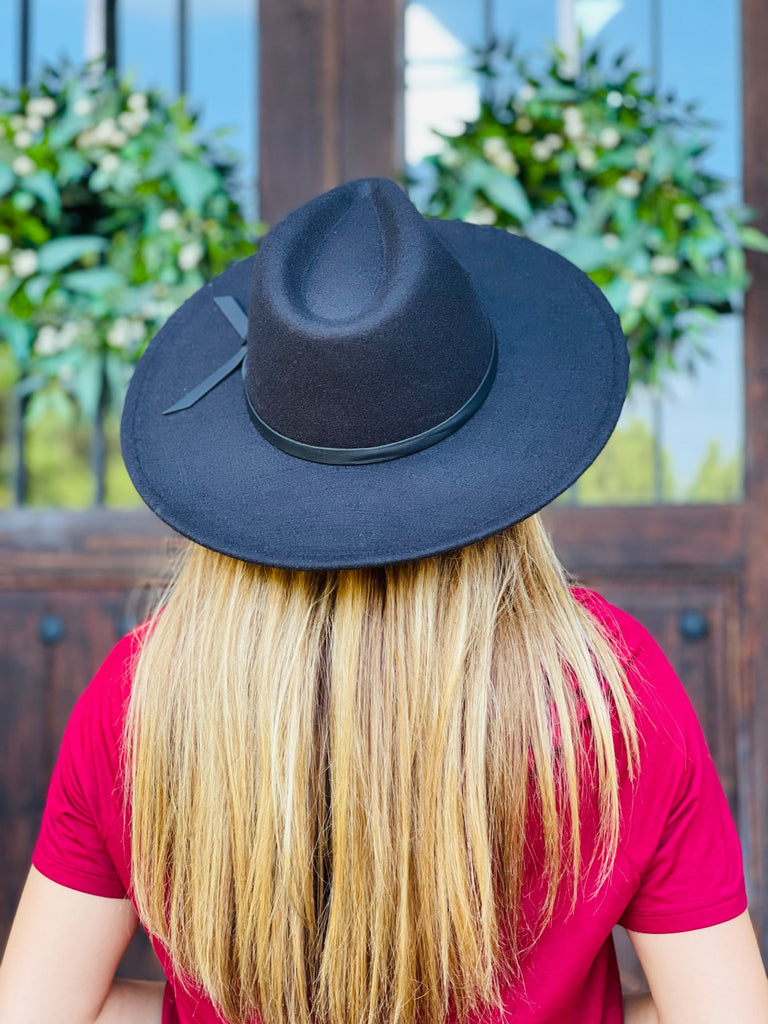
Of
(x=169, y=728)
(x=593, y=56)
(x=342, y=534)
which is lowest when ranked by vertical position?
(x=169, y=728)

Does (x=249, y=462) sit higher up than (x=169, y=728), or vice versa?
(x=249, y=462)

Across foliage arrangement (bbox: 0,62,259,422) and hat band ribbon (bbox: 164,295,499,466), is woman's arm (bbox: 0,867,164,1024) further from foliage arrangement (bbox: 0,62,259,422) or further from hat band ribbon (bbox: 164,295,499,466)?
foliage arrangement (bbox: 0,62,259,422)

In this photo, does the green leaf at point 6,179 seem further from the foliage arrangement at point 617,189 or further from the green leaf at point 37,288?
the foliage arrangement at point 617,189

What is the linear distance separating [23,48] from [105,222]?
49cm

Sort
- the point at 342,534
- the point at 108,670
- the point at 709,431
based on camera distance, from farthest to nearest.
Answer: the point at 709,431
the point at 108,670
the point at 342,534

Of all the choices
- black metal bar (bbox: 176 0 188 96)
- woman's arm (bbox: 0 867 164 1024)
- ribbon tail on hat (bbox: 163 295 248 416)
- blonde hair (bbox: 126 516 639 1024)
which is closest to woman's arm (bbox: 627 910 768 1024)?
blonde hair (bbox: 126 516 639 1024)

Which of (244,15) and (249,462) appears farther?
(244,15)

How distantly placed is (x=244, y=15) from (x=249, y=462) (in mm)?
1702

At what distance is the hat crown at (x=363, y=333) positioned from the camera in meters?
0.70

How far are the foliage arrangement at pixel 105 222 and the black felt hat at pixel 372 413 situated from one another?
115 centimetres

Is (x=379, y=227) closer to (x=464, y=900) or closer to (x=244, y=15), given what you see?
(x=464, y=900)

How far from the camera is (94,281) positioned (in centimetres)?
192

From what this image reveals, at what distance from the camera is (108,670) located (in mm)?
835

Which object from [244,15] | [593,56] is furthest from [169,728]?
[244,15]
